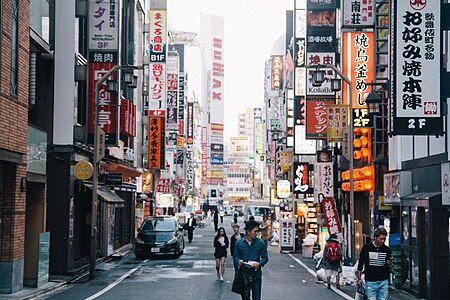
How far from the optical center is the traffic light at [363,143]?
3000cm

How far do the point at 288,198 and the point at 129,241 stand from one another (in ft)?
37.7

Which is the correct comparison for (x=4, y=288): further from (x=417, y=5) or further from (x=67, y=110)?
(x=417, y=5)

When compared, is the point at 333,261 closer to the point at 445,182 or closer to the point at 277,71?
the point at 445,182

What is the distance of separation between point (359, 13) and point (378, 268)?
16.9m

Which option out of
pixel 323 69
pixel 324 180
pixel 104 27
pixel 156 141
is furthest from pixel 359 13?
pixel 156 141

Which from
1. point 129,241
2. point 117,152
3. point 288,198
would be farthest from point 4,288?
point 288,198

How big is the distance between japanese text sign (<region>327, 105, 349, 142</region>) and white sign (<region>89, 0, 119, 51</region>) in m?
8.20

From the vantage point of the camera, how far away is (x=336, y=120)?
30312 mm

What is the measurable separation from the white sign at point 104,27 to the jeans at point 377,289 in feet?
58.7

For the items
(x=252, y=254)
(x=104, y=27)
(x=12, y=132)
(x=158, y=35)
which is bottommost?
(x=252, y=254)

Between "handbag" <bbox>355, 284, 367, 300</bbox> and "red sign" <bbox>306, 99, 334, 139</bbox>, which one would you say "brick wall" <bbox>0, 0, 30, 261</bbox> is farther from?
"red sign" <bbox>306, 99, 334, 139</bbox>

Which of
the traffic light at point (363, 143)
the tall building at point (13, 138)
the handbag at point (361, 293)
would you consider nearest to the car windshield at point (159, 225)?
the traffic light at point (363, 143)

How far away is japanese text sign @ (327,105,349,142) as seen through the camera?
30234 millimetres

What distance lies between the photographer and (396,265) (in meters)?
22.8
